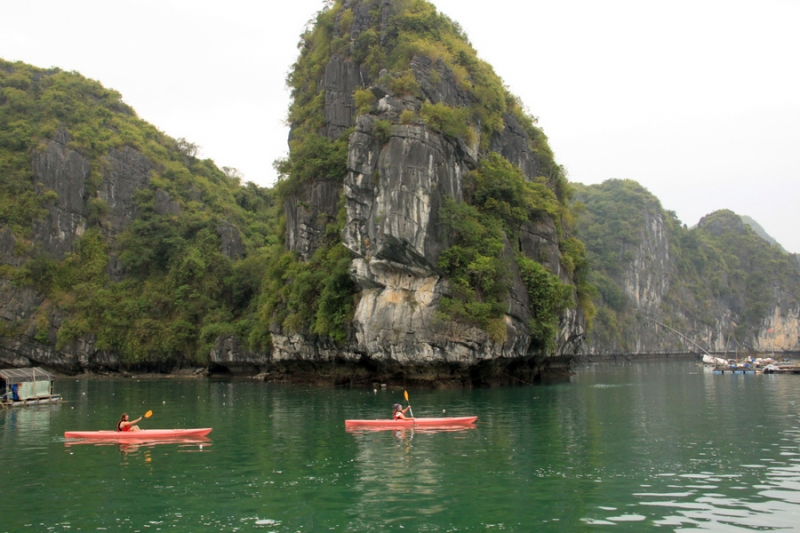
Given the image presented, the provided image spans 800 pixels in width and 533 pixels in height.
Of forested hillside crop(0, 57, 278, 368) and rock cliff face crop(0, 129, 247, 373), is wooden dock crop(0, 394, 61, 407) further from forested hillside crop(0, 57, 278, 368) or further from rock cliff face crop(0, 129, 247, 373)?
forested hillside crop(0, 57, 278, 368)

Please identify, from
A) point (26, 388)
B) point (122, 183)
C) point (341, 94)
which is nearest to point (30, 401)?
point (26, 388)

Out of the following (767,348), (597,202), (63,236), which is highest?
(597,202)

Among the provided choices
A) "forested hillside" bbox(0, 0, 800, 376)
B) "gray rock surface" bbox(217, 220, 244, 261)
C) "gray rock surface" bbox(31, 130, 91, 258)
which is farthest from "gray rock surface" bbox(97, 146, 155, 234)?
"gray rock surface" bbox(217, 220, 244, 261)

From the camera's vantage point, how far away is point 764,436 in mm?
17594

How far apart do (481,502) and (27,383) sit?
26001mm

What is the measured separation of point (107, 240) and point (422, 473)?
5644cm

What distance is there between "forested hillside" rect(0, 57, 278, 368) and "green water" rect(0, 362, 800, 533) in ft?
103

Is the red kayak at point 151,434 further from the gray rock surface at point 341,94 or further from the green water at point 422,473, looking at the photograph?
the gray rock surface at point 341,94

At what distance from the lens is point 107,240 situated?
62.2m

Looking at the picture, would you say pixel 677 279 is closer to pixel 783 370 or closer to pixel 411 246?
pixel 783 370

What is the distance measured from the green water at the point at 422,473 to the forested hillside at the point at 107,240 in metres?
31.4

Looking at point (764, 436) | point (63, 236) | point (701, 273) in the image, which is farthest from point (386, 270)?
point (701, 273)

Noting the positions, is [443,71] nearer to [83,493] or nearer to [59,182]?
[83,493]

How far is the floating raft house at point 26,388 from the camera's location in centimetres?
2927
